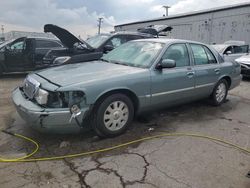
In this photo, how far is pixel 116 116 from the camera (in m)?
3.92

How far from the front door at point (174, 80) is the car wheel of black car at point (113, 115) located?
556mm

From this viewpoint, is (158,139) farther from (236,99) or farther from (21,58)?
(21,58)

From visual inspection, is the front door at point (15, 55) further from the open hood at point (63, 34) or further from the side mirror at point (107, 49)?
the side mirror at point (107, 49)

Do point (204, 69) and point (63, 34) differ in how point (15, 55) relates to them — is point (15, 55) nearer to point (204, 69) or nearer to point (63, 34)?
point (63, 34)

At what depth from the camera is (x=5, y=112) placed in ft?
16.9

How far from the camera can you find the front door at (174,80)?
434cm

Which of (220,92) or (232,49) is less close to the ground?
(232,49)

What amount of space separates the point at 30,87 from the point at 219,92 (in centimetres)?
408

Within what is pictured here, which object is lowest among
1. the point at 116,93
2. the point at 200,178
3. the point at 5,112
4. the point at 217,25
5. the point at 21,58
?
the point at 200,178

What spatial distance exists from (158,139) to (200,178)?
113cm

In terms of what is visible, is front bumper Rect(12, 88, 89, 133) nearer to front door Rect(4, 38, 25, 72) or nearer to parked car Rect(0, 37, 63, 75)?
parked car Rect(0, 37, 63, 75)

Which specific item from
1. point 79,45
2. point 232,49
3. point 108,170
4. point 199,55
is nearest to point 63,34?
point 79,45

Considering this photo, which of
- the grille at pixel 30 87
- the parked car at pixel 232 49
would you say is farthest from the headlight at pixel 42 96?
the parked car at pixel 232 49

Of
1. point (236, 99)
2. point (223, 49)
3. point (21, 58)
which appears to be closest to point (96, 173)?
point (236, 99)
